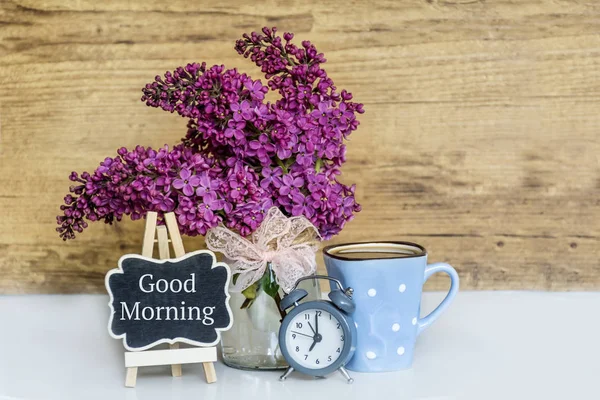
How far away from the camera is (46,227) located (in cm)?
157

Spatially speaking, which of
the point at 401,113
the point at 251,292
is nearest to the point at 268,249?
the point at 251,292

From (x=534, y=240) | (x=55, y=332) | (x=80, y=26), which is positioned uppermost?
(x=80, y=26)

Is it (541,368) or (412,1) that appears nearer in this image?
(541,368)

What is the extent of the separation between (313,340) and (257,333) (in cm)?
12

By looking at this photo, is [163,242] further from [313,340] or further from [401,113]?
[401,113]

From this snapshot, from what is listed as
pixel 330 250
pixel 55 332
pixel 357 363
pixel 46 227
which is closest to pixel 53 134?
pixel 46 227

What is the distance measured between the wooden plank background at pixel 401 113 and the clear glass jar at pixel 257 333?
0.52 m

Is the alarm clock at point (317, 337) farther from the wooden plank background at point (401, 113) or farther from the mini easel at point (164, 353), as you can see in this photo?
the wooden plank background at point (401, 113)

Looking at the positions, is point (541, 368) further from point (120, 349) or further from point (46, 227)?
point (46, 227)

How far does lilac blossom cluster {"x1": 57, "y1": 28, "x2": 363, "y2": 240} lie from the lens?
3.29 ft

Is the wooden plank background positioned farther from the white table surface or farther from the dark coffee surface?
the dark coffee surface

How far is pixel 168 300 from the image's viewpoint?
100 cm

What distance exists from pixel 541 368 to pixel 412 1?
32.3 inches

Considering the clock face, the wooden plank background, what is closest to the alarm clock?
the clock face
